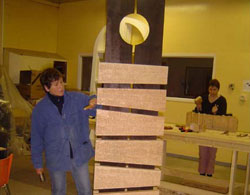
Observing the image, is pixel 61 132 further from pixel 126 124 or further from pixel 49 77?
pixel 126 124

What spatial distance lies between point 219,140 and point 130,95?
1537 mm

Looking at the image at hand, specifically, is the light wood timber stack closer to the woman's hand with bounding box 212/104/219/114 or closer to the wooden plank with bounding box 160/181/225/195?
the wooden plank with bounding box 160/181/225/195

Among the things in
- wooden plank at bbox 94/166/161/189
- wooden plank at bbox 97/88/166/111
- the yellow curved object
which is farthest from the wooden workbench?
the yellow curved object

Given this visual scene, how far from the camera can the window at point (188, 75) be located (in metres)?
5.10

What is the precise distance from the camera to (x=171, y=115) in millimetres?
5309

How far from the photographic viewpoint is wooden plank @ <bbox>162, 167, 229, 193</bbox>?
133 inches

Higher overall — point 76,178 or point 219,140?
point 219,140

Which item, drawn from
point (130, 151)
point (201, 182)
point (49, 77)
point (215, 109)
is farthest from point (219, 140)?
point (49, 77)

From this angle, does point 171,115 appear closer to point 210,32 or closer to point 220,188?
point 210,32

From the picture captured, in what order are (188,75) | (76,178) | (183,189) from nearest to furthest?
(76,178) → (183,189) → (188,75)

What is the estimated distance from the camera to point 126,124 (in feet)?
5.96

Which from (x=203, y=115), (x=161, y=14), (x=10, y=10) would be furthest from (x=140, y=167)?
(x=10, y=10)

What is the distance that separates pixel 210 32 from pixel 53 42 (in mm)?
3827

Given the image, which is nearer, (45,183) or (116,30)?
(116,30)
